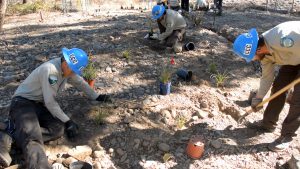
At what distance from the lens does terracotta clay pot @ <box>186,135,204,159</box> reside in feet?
13.3

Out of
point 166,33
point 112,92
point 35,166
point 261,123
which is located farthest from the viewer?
point 166,33

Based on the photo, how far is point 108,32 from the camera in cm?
805

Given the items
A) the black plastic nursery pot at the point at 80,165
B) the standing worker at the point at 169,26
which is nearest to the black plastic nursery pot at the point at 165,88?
the standing worker at the point at 169,26

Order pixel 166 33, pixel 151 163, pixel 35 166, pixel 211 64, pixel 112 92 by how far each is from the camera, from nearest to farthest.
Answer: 1. pixel 35 166
2. pixel 151 163
3. pixel 112 92
4. pixel 211 64
5. pixel 166 33

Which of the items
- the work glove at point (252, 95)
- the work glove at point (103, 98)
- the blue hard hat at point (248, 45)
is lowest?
the work glove at point (252, 95)

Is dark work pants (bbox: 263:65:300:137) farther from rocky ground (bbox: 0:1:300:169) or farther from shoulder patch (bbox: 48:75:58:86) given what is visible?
shoulder patch (bbox: 48:75:58:86)

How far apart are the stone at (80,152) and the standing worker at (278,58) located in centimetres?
201

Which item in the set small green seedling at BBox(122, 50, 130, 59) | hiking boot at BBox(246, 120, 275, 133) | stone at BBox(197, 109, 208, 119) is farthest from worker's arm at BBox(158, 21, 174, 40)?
hiking boot at BBox(246, 120, 275, 133)

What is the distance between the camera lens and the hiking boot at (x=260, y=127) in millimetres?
4523

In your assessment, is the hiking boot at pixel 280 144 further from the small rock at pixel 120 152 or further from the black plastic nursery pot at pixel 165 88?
the small rock at pixel 120 152

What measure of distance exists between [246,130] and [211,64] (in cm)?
172

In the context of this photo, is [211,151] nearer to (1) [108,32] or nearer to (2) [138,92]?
(2) [138,92]

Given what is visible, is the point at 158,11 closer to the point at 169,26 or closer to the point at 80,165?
the point at 169,26

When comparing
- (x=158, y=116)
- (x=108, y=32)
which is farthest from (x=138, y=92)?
(x=108, y=32)
